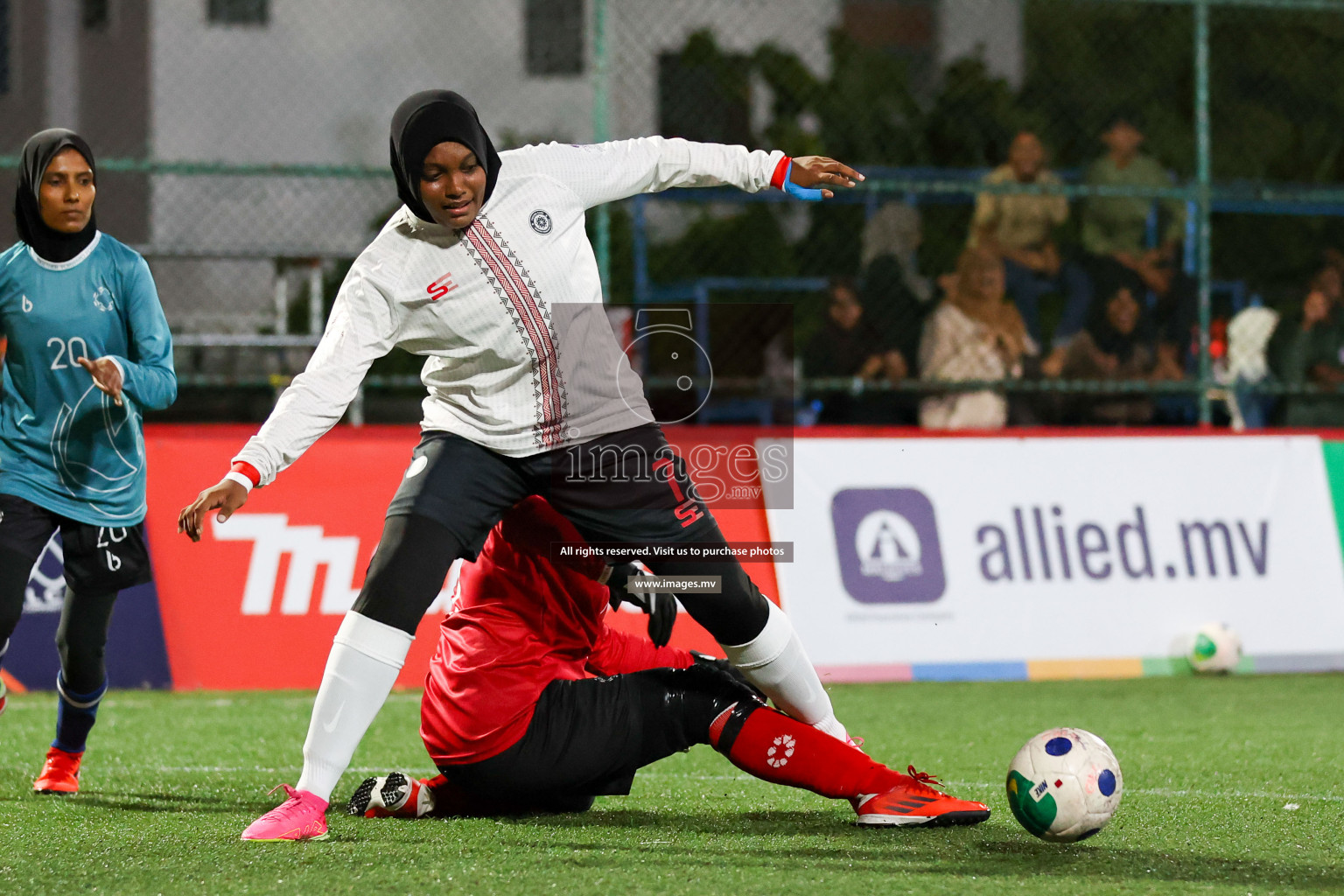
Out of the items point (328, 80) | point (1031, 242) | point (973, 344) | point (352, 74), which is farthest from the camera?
point (352, 74)

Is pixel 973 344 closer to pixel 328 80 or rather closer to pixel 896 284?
pixel 896 284

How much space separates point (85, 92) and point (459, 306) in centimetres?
1482

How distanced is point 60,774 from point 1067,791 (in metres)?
3.06

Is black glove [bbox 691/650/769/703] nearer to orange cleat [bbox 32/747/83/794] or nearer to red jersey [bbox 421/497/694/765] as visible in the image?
red jersey [bbox 421/497/694/765]

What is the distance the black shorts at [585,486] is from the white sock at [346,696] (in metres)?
0.33

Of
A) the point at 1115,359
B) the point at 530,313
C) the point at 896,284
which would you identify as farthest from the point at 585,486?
the point at 1115,359

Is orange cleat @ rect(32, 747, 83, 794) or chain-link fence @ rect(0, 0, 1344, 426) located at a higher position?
chain-link fence @ rect(0, 0, 1344, 426)

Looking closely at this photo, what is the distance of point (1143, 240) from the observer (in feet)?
A: 33.5

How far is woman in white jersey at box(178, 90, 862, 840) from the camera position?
4.00m

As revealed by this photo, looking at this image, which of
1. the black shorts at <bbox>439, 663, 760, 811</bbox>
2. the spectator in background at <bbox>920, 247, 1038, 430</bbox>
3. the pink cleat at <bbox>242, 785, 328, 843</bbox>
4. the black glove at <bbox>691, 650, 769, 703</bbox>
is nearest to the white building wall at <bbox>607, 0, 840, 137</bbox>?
the spectator in background at <bbox>920, 247, 1038, 430</bbox>

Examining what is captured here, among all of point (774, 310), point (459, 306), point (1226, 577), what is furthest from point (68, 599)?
point (774, 310)

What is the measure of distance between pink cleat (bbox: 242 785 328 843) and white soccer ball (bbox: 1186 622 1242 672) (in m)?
5.27

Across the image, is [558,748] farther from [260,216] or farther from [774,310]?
[260,216]

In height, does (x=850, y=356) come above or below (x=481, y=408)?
above
